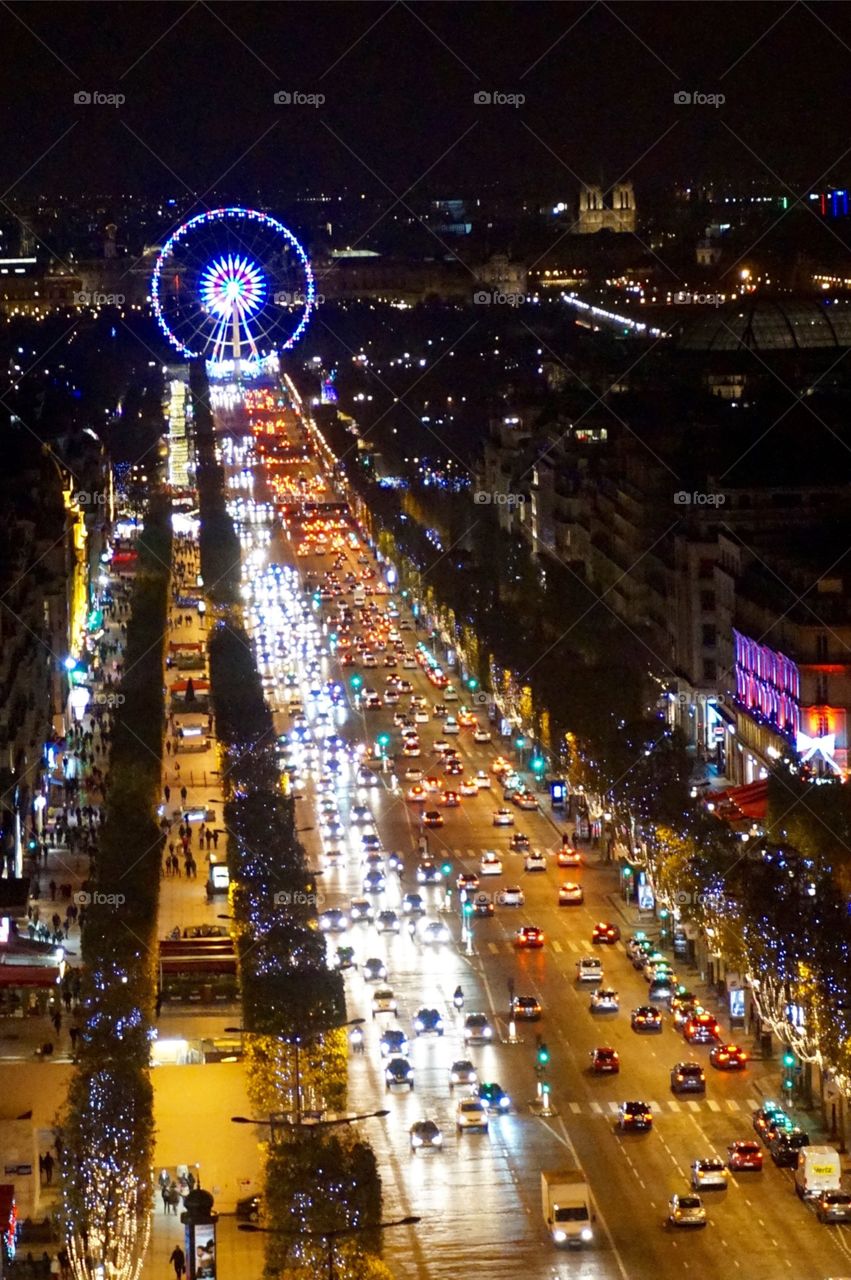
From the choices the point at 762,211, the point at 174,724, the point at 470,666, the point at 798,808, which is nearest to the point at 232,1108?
the point at 798,808

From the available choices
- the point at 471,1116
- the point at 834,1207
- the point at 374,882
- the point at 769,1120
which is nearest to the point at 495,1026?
the point at 471,1116

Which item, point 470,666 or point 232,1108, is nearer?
point 232,1108

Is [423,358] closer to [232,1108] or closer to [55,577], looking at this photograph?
[55,577]
